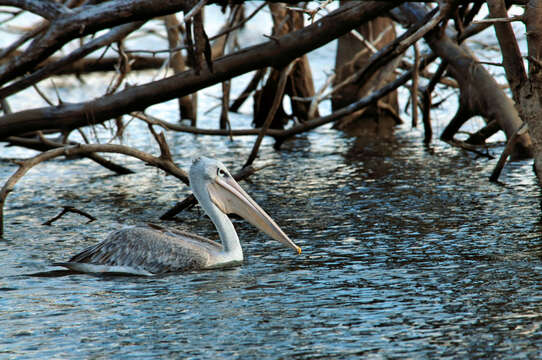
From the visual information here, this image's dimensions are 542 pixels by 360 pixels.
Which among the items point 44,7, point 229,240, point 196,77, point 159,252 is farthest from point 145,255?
point 44,7

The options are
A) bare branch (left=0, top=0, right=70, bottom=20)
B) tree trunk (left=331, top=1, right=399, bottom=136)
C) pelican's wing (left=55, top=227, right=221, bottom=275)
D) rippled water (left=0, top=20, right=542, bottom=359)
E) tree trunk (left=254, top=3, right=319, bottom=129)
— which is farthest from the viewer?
tree trunk (left=331, top=1, right=399, bottom=136)

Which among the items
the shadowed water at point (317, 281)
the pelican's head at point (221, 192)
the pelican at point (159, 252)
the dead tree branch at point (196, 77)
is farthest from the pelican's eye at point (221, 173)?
the dead tree branch at point (196, 77)

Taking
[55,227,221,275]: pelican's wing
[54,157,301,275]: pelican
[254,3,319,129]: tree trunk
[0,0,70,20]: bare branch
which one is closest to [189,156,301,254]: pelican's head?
[54,157,301,275]: pelican

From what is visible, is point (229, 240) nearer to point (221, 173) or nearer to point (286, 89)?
point (221, 173)

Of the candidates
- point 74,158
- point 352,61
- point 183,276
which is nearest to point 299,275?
point 183,276

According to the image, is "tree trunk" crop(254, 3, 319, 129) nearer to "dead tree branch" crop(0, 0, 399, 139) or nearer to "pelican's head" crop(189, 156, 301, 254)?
"dead tree branch" crop(0, 0, 399, 139)

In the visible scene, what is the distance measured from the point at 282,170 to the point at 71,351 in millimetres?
7065

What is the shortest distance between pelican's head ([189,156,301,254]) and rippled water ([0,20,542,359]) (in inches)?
11.5

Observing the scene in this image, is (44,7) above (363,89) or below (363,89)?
above

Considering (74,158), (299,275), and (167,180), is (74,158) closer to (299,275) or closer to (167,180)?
(167,180)

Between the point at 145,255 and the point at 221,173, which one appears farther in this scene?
the point at 221,173

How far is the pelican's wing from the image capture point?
23.3 feet

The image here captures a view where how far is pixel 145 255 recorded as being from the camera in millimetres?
7172

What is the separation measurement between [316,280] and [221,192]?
5.10ft
